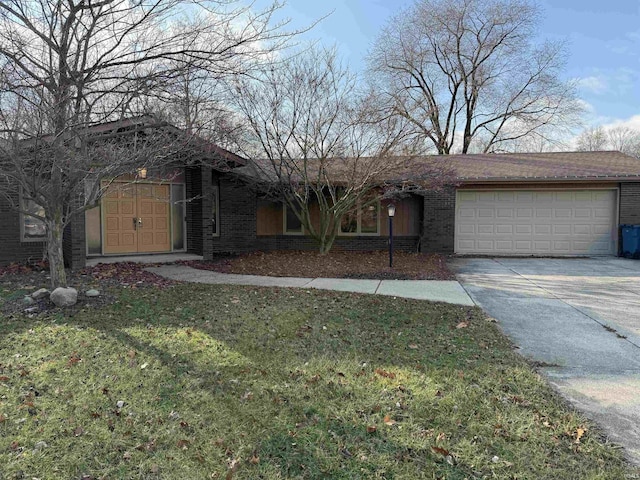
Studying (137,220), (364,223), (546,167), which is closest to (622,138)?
(546,167)

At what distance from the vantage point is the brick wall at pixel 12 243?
996 centimetres

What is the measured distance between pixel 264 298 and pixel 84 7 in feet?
15.6

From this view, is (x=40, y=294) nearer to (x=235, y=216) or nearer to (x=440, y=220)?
(x=235, y=216)

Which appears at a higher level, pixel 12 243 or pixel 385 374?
pixel 12 243

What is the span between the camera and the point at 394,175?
11.3 meters

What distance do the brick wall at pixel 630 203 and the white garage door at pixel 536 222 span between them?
0.73 feet

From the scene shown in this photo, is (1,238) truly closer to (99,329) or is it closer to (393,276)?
(99,329)

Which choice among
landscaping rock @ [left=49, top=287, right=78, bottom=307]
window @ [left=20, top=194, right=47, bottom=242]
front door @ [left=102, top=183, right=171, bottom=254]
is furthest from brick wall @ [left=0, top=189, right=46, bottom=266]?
landscaping rock @ [left=49, top=287, right=78, bottom=307]

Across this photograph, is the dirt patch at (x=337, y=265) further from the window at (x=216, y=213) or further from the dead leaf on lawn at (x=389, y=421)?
the dead leaf on lawn at (x=389, y=421)

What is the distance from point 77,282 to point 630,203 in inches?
583

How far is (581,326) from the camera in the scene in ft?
17.8

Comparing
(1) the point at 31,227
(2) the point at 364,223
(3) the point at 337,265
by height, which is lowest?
(3) the point at 337,265

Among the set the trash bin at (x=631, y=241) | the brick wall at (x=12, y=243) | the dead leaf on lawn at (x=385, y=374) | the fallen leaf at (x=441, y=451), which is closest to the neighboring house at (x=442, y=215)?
the trash bin at (x=631, y=241)

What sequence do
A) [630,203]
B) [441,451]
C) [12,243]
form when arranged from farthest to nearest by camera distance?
1. [630,203]
2. [12,243]
3. [441,451]
